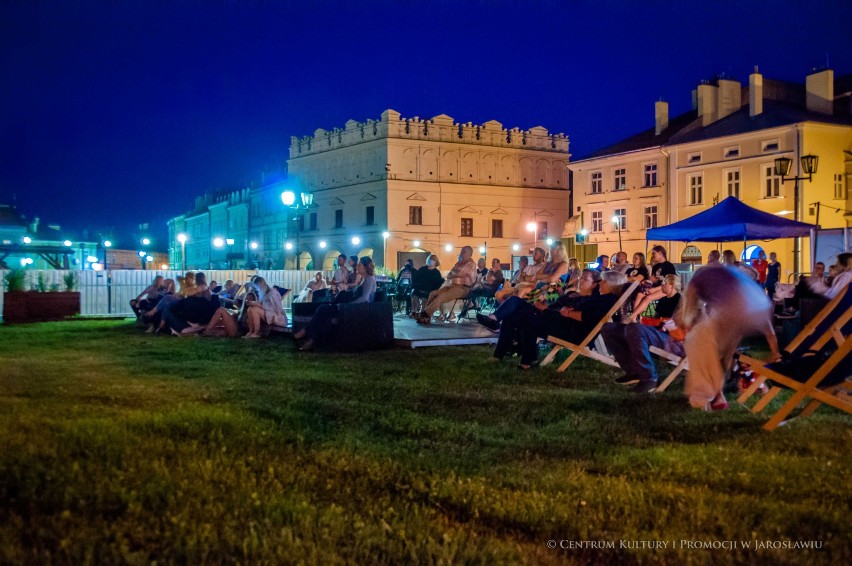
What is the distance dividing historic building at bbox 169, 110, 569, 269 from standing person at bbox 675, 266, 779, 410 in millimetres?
46118

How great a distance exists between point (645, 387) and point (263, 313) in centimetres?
782

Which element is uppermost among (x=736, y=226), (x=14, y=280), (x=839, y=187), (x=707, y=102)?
(x=707, y=102)

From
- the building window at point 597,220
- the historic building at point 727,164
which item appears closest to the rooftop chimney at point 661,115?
the historic building at point 727,164

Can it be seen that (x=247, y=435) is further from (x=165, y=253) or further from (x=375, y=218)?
(x=165, y=253)

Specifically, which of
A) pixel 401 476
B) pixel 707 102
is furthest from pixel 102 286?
pixel 707 102

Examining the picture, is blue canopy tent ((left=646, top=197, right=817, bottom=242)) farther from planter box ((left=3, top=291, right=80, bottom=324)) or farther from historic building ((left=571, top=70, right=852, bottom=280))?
historic building ((left=571, top=70, right=852, bottom=280))

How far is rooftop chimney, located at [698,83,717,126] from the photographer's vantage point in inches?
1636

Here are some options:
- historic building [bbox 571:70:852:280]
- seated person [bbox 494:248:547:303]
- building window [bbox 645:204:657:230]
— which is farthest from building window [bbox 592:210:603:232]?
seated person [bbox 494:248:547:303]

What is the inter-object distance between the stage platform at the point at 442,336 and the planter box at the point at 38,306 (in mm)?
10936

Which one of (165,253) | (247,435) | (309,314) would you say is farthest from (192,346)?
(165,253)

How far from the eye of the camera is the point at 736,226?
50.7 ft

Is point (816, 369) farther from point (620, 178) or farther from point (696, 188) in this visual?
point (620, 178)

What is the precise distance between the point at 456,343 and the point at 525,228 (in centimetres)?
4696

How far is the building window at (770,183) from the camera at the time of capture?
3709 centimetres
